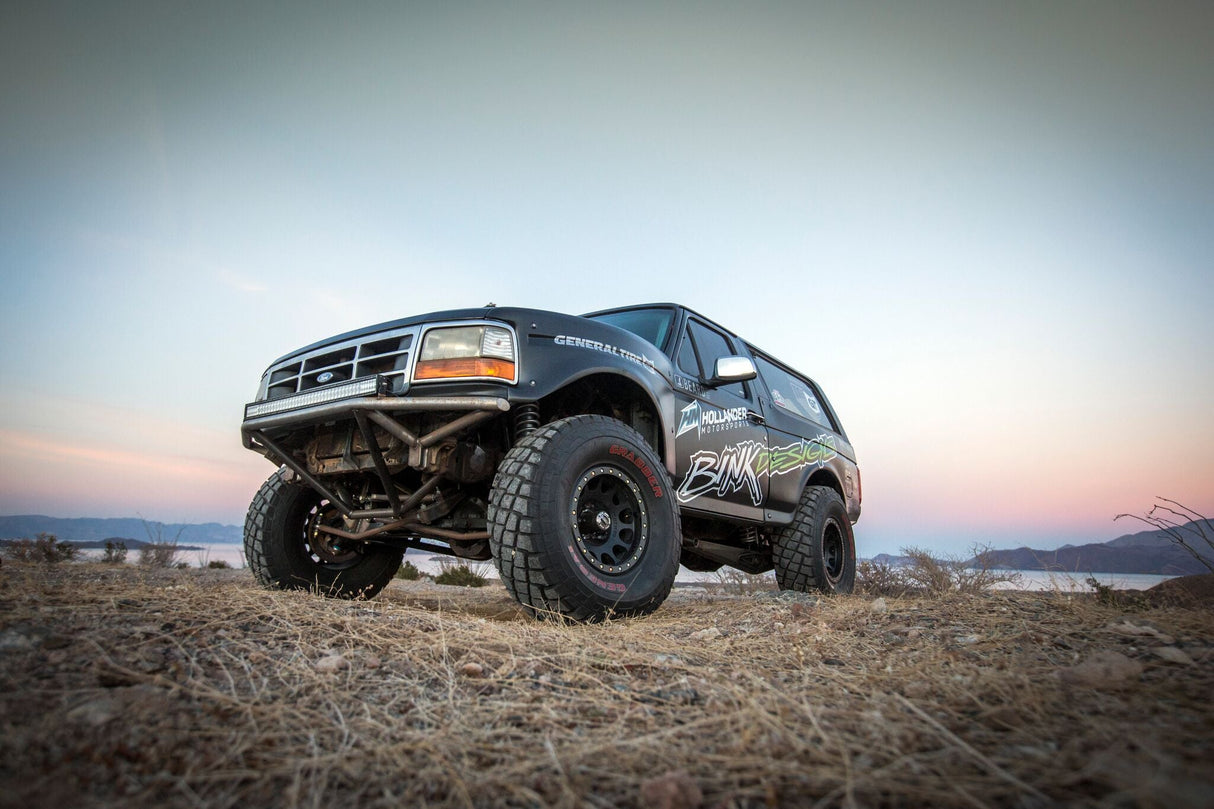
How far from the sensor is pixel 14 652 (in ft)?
5.31

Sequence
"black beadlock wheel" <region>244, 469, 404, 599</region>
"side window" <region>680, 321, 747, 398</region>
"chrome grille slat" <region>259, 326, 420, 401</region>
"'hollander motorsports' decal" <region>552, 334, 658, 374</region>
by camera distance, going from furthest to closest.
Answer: "side window" <region>680, 321, 747, 398</region>
"black beadlock wheel" <region>244, 469, 404, 599</region>
"'hollander motorsports' decal" <region>552, 334, 658, 374</region>
"chrome grille slat" <region>259, 326, 420, 401</region>

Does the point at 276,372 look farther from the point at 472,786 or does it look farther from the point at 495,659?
the point at 472,786

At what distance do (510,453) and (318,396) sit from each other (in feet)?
3.26

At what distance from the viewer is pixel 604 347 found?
11.3 feet

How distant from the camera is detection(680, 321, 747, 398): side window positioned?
4.82 metres

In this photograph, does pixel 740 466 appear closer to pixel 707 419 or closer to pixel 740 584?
pixel 707 419

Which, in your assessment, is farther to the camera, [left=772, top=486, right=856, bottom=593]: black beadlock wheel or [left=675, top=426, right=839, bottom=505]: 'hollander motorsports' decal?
[left=772, top=486, right=856, bottom=593]: black beadlock wheel

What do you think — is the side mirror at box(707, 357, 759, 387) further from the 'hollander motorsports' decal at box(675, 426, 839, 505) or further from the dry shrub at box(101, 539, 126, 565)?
the dry shrub at box(101, 539, 126, 565)

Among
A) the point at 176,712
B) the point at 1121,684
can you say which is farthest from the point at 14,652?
the point at 1121,684

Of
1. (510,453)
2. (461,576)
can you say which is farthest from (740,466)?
(461,576)

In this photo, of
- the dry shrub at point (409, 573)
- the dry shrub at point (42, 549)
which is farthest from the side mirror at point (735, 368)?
the dry shrub at point (42, 549)

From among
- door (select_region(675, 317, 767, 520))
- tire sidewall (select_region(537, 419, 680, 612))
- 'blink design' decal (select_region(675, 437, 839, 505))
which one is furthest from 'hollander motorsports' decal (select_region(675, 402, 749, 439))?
tire sidewall (select_region(537, 419, 680, 612))

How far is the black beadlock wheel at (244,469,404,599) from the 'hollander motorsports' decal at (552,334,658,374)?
197cm

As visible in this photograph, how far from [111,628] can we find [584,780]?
1614 millimetres
